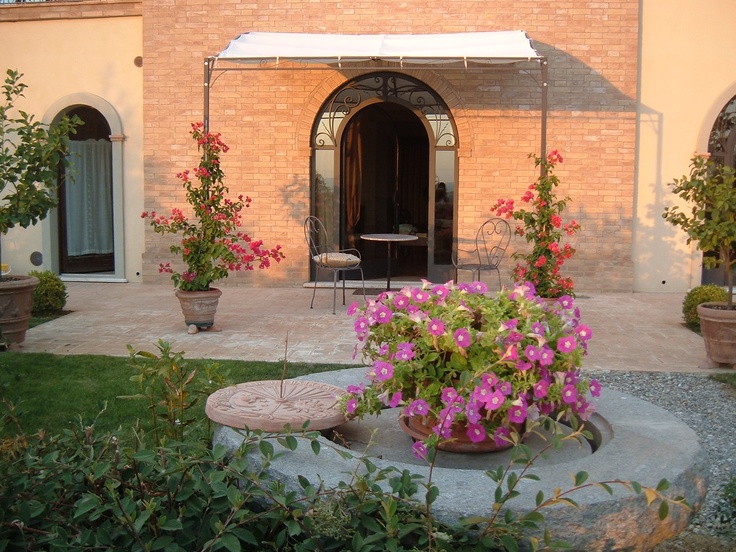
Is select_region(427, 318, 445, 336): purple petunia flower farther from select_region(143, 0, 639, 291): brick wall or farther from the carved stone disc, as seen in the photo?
select_region(143, 0, 639, 291): brick wall

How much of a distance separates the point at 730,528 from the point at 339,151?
841cm

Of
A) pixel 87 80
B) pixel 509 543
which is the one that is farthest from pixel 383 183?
pixel 509 543

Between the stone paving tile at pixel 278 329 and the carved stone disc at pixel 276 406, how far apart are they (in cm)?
254

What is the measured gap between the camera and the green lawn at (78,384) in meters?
4.56

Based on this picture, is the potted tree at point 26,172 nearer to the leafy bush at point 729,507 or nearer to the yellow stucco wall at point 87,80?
A: the yellow stucco wall at point 87,80

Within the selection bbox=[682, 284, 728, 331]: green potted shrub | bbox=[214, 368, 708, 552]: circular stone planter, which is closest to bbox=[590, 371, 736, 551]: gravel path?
bbox=[214, 368, 708, 552]: circular stone planter

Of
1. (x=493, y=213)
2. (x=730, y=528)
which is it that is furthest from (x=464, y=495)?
(x=493, y=213)

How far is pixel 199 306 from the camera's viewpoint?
24.5 ft

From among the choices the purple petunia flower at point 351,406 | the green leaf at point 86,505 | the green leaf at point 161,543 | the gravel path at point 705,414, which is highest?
the purple petunia flower at point 351,406

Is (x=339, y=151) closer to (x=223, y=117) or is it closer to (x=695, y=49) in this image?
(x=223, y=117)

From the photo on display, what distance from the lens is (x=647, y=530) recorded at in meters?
2.42

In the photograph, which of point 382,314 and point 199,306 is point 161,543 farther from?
point 199,306

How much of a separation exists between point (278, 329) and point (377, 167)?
4.63 meters

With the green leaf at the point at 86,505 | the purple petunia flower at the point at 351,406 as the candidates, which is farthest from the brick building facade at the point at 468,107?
the green leaf at the point at 86,505
